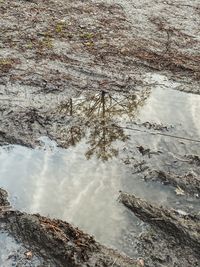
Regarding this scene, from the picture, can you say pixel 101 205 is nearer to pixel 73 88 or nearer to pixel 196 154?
pixel 196 154

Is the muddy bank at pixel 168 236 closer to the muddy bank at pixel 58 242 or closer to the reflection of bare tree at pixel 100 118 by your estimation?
the muddy bank at pixel 58 242

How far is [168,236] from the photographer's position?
475cm

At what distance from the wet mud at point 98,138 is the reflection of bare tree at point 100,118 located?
18 millimetres

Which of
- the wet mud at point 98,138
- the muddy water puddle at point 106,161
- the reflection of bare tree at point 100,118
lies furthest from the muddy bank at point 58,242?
the reflection of bare tree at point 100,118

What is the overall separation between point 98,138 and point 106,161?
49 cm

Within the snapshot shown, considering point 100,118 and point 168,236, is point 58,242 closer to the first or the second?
point 168,236

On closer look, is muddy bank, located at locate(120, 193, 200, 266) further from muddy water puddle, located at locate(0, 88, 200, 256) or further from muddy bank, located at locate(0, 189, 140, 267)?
muddy bank, located at locate(0, 189, 140, 267)

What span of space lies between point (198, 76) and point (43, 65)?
293 centimetres

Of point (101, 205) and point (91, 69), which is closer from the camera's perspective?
point (101, 205)

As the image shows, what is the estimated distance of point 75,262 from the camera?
4.27m

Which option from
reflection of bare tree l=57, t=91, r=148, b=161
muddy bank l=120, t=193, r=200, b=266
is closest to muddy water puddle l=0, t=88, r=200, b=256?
reflection of bare tree l=57, t=91, r=148, b=161

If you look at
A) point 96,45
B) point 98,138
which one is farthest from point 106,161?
point 96,45

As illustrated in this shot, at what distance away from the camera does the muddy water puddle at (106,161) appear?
204 inches

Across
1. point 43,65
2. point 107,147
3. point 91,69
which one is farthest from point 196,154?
point 43,65
